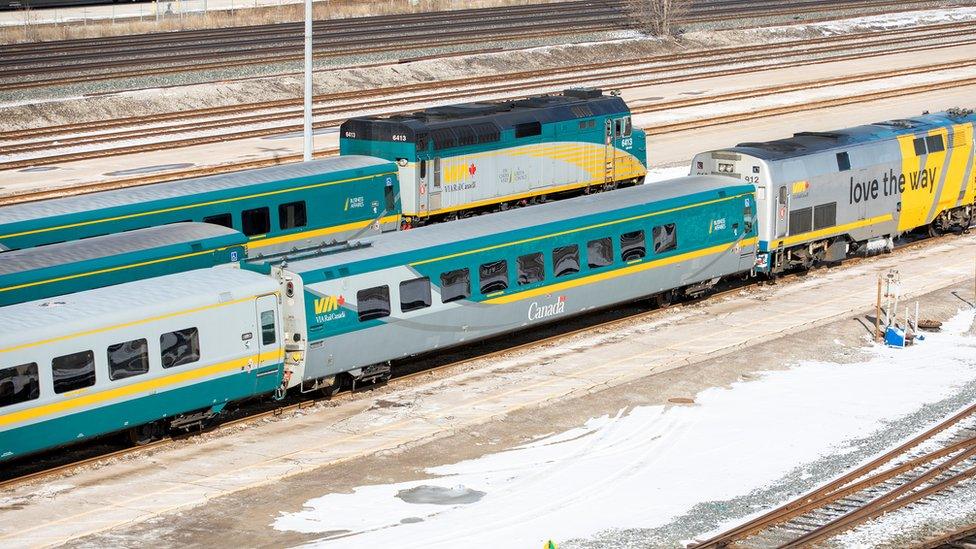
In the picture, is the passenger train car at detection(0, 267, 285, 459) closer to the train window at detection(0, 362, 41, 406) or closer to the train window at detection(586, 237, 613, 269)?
the train window at detection(0, 362, 41, 406)

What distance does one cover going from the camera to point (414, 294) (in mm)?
30781

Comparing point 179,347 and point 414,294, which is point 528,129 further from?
point 179,347

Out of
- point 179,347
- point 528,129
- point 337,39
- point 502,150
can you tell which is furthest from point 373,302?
point 337,39

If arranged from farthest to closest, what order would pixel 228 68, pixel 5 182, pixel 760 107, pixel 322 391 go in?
1. pixel 228 68
2. pixel 760 107
3. pixel 5 182
4. pixel 322 391

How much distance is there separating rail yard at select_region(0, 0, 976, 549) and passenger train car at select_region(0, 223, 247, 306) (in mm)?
76

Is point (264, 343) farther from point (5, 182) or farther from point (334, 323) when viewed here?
point (5, 182)

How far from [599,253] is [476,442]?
27.6ft

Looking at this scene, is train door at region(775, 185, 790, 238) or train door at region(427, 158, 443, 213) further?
train door at region(427, 158, 443, 213)

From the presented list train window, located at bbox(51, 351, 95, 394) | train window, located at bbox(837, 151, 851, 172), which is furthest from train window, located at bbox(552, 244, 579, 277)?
train window, located at bbox(51, 351, 95, 394)

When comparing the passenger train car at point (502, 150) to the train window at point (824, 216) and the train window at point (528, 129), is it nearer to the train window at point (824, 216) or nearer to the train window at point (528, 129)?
the train window at point (528, 129)

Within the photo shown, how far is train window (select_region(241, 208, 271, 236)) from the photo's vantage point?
38250 millimetres

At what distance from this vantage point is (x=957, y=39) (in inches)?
3765

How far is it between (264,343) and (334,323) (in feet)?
5.79

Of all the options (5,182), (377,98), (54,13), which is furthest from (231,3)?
(5,182)
